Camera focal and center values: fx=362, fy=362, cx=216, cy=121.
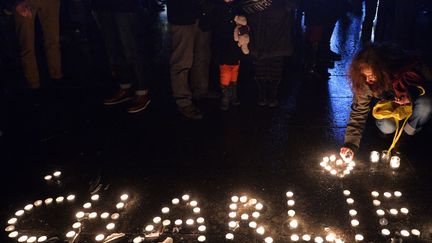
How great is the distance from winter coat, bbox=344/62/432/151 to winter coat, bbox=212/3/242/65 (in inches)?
61.8

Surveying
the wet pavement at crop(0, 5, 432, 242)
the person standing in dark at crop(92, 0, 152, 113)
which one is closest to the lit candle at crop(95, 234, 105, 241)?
the wet pavement at crop(0, 5, 432, 242)

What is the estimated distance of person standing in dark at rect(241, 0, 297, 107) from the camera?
178 inches

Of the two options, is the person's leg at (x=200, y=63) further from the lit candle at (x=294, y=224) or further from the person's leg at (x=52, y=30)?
the lit candle at (x=294, y=224)

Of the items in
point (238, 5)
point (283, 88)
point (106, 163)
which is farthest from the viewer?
point (283, 88)

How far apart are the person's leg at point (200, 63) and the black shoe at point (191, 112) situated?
1.43 ft

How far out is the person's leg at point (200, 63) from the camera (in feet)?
15.4

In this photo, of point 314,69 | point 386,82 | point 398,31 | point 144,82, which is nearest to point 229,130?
point 144,82

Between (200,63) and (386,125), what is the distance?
7.96 ft

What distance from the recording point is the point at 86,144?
4.33m

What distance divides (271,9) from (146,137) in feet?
7.33

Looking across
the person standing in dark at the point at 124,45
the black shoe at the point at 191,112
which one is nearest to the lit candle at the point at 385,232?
the black shoe at the point at 191,112

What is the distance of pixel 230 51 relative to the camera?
14.6 ft

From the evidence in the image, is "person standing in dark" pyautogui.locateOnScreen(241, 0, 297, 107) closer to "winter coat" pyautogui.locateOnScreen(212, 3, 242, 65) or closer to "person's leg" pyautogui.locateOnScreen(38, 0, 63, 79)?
"winter coat" pyautogui.locateOnScreen(212, 3, 242, 65)

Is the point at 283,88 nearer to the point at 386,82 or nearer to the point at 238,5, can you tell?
the point at 238,5
